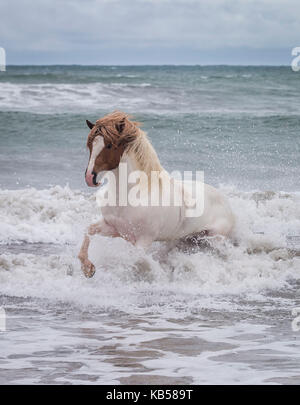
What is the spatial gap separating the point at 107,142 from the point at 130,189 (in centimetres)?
42

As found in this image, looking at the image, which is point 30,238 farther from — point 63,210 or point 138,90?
point 138,90

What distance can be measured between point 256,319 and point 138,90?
89.4ft

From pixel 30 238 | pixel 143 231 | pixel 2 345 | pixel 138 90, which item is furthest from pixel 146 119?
pixel 2 345

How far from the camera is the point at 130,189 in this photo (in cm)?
541

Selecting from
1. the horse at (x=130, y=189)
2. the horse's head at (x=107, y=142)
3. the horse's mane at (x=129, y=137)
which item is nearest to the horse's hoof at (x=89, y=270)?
the horse at (x=130, y=189)

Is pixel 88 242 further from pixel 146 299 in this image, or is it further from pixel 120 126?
pixel 120 126

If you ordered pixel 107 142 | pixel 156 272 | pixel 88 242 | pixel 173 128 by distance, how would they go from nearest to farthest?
1. pixel 107 142
2. pixel 88 242
3. pixel 156 272
4. pixel 173 128

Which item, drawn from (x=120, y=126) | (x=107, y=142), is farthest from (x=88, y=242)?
(x=120, y=126)

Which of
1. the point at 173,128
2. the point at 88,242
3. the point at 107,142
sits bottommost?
the point at 88,242

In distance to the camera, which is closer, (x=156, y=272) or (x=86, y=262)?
(x=86, y=262)

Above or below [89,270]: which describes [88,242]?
above

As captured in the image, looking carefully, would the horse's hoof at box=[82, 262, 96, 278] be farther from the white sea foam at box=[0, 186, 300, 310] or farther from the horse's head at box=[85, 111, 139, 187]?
the horse's head at box=[85, 111, 139, 187]

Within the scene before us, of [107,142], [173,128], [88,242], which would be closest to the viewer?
[107,142]

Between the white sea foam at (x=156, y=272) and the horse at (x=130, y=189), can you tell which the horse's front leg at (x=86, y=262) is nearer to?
the horse at (x=130, y=189)
